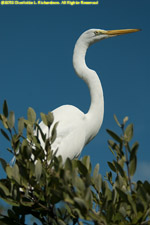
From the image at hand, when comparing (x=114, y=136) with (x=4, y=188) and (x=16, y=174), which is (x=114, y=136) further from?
(x=4, y=188)

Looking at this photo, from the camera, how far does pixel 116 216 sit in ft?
A: 5.33

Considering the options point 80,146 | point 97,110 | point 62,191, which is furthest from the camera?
point 97,110

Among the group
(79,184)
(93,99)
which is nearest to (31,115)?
(79,184)

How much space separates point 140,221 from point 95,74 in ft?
10.8

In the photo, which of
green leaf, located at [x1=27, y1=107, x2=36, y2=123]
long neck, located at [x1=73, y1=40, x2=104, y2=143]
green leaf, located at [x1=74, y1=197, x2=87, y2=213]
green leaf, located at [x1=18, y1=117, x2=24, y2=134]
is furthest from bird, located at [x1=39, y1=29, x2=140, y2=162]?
green leaf, located at [x1=74, y1=197, x2=87, y2=213]

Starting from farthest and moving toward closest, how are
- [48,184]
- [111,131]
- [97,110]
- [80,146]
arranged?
1. [97,110]
2. [80,146]
3. [48,184]
4. [111,131]

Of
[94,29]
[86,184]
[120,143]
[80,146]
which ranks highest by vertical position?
[94,29]

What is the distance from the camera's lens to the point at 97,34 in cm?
525

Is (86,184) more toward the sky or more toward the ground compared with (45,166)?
more toward the ground

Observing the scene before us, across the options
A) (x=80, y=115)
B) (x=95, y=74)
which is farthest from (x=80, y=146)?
(x=95, y=74)

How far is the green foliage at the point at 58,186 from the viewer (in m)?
1.46

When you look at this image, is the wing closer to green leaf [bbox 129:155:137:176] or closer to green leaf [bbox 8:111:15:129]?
green leaf [bbox 8:111:15:129]

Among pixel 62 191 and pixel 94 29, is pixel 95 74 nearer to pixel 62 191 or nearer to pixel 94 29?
pixel 94 29

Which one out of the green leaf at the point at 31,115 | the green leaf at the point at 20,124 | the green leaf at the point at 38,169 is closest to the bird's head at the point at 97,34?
the green leaf at the point at 31,115
